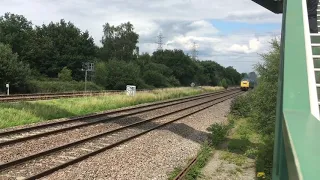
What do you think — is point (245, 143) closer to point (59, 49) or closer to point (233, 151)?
point (233, 151)

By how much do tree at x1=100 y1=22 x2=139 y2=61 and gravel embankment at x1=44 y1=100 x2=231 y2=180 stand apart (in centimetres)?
7392

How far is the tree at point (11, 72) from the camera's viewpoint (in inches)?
1351

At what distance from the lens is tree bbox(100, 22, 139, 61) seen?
89.0m

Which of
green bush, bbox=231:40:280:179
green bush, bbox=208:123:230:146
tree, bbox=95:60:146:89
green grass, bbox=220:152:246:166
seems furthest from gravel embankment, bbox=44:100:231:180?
tree, bbox=95:60:146:89

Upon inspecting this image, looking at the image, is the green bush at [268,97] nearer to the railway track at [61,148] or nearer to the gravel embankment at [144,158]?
the gravel embankment at [144,158]

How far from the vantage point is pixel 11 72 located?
34.5 metres

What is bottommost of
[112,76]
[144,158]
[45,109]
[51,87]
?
[144,158]

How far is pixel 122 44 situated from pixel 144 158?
81.6 m

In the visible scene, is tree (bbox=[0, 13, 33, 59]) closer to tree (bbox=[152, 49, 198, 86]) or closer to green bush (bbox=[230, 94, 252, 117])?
tree (bbox=[152, 49, 198, 86])

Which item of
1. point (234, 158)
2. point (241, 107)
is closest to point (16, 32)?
point (241, 107)

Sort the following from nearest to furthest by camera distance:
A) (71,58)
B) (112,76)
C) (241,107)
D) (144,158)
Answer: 1. (144,158)
2. (241,107)
3. (112,76)
4. (71,58)

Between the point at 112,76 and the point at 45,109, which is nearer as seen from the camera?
the point at 45,109

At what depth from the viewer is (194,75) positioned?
100562mm

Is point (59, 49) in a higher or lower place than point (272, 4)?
higher
